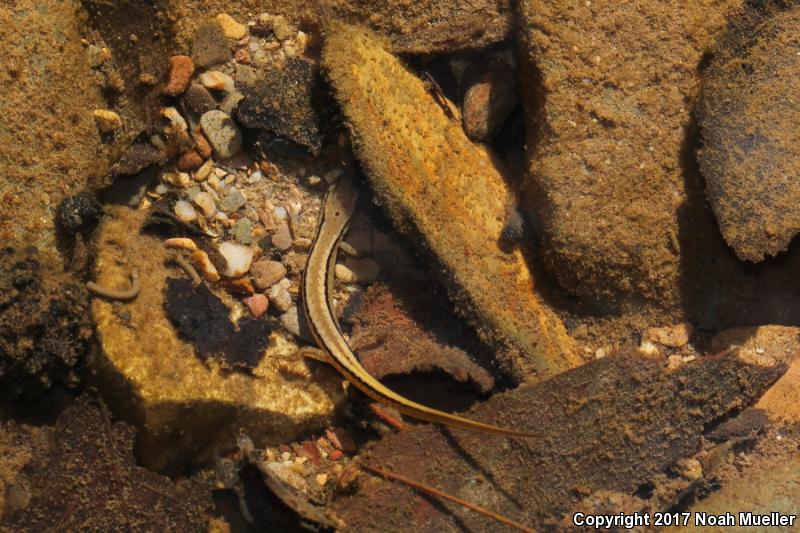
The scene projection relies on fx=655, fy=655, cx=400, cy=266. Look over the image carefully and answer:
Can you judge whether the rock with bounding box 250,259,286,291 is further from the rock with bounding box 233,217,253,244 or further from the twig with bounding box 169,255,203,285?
the twig with bounding box 169,255,203,285

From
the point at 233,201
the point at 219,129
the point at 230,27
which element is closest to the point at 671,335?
the point at 233,201

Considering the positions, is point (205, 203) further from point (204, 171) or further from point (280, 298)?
point (280, 298)

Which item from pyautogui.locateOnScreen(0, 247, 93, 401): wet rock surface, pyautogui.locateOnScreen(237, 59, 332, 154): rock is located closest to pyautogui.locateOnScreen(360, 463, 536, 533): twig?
pyautogui.locateOnScreen(0, 247, 93, 401): wet rock surface

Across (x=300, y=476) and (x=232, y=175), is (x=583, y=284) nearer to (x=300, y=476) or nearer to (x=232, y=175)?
(x=300, y=476)

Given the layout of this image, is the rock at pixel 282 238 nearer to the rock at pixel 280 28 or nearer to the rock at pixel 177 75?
the rock at pixel 177 75

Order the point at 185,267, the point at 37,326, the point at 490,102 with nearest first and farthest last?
the point at 37,326, the point at 185,267, the point at 490,102
